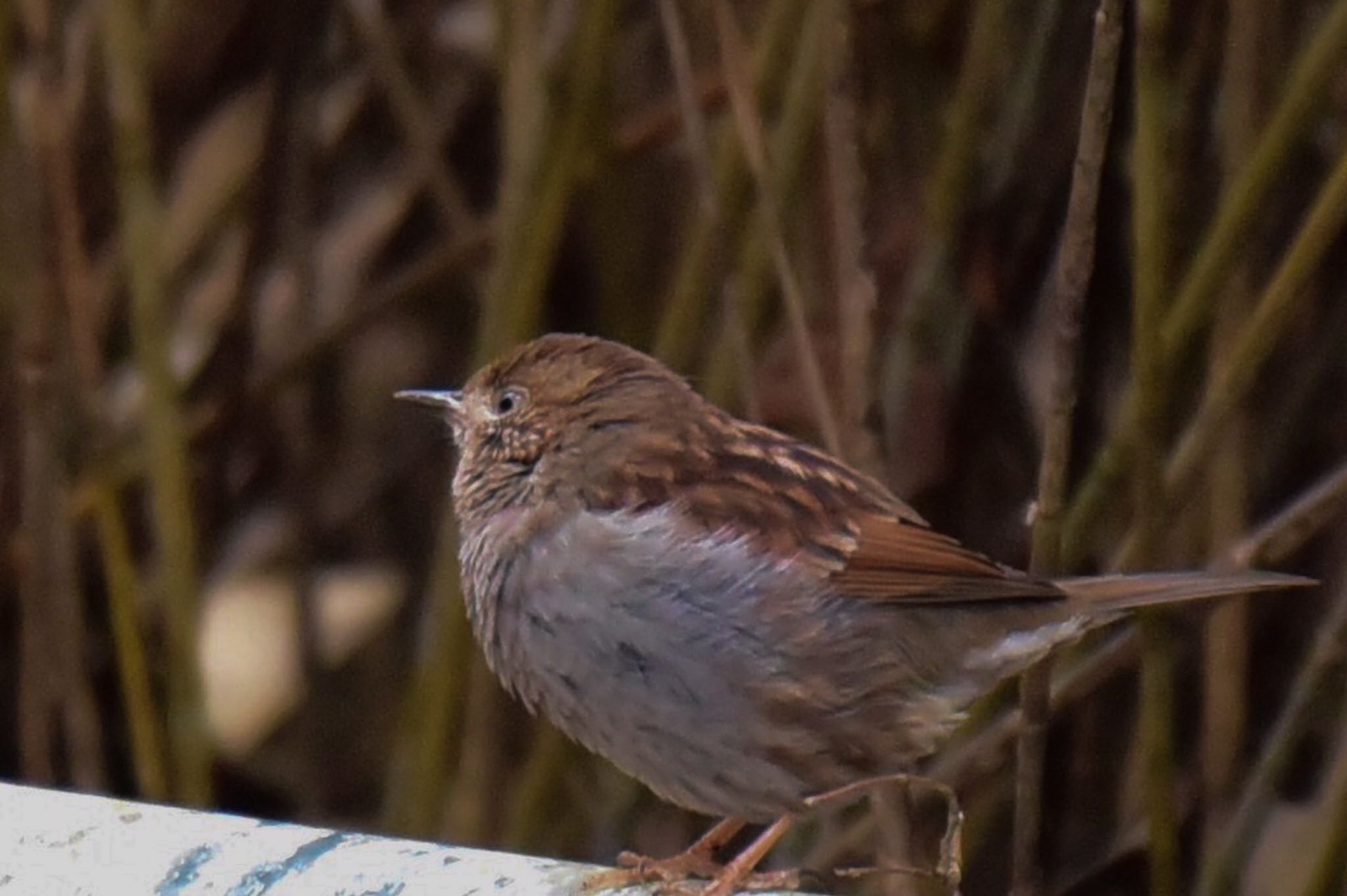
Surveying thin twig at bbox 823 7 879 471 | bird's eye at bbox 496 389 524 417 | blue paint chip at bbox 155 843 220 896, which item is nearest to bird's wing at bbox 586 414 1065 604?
thin twig at bbox 823 7 879 471

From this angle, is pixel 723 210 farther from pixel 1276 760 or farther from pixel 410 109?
pixel 1276 760

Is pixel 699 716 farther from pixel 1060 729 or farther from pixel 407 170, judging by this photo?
pixel 407 170

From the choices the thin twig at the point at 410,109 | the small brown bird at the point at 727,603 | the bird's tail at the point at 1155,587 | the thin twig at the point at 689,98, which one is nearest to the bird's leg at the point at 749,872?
the small brown bird at the point at 727,603

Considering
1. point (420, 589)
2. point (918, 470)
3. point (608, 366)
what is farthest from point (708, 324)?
point (420, 589)

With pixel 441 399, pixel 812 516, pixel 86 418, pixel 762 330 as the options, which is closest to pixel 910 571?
pixel 812 516

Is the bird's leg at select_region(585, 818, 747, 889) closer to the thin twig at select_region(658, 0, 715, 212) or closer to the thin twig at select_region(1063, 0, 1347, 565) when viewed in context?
the thin twig at select_region(1063, 0, 1347, 565)

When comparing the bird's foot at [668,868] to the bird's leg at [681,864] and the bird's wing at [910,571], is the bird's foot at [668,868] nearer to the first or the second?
the bird's leg at [681,864]
